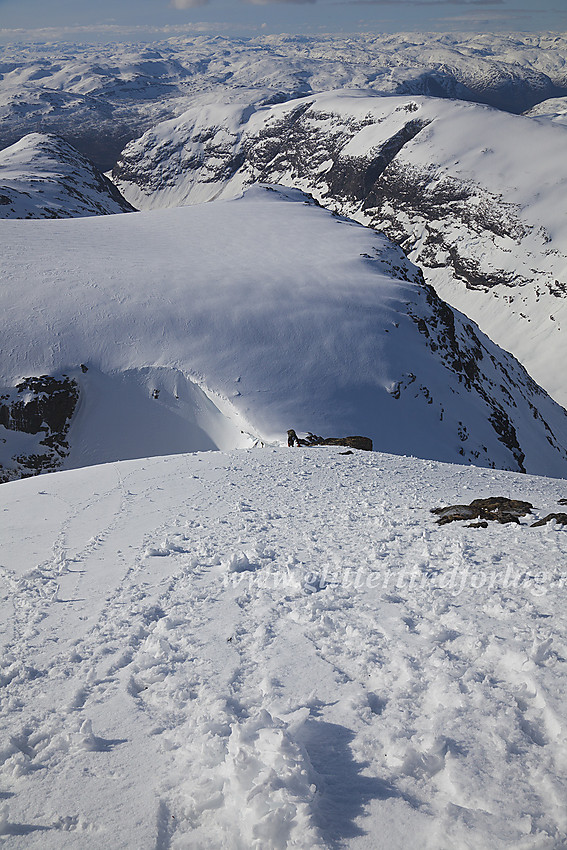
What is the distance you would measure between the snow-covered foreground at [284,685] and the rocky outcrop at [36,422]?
18726 millimetres

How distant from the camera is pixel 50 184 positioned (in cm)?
9394

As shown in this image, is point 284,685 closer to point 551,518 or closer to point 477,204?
point 551,518

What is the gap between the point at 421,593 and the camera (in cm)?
575

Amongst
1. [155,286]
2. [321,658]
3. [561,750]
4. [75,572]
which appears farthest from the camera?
[155,286]

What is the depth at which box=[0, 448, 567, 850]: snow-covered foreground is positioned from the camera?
313cm

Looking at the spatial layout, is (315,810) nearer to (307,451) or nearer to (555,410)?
(307,451)

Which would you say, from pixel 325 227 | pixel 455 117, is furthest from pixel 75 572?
pixel 455 117

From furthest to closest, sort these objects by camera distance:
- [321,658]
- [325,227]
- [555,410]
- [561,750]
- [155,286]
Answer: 1. [555,410]
2. [325,227]
3. [155,286]
4. [321,658]
5. [561,750]

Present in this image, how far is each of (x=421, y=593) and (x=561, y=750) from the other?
233 cm

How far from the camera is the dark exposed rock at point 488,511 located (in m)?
8.27

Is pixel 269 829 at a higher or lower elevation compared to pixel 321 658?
higher

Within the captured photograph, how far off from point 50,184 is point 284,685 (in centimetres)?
10980

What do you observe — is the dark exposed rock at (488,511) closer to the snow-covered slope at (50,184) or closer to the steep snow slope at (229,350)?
the steep snow slope at (229,350)

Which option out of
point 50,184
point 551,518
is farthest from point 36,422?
point 50,184
